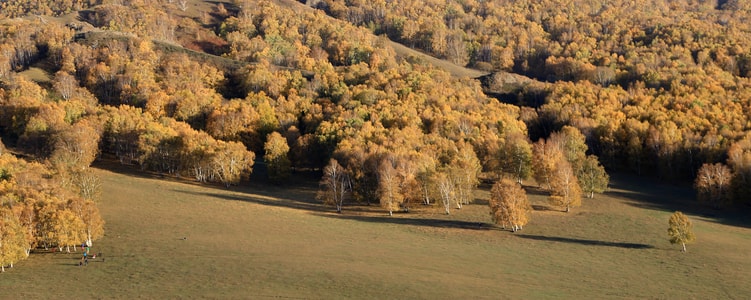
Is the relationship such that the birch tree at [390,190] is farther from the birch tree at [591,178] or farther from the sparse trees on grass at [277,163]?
the birch tree at [591,178]

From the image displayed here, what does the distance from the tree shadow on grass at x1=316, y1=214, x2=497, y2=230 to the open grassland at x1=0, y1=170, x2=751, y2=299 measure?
299mm

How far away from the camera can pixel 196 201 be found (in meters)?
99.6

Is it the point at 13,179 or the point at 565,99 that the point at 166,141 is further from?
the point at 565,99

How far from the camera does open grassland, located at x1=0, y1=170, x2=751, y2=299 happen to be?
60500 millimetres

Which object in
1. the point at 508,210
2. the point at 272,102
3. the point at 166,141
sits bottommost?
the point at 508,210

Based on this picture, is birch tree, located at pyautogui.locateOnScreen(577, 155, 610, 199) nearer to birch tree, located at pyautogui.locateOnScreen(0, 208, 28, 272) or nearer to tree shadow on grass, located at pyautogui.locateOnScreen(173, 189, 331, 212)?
tree shadow on grass, located at pyautogui.locateOnScreen(173, 189, 331, 212)

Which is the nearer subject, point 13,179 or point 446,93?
point 13,179

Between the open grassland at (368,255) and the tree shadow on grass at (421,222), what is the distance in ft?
0.98

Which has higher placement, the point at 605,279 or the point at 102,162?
the point at 102,162

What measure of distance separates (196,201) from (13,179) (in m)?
25.4

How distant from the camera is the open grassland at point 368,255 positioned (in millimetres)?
60500

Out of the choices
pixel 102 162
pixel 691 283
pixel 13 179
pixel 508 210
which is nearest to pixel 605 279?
pixel 691 283

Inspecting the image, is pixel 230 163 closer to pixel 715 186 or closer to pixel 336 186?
pixel 336 186

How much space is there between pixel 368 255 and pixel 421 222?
70.4 feet
